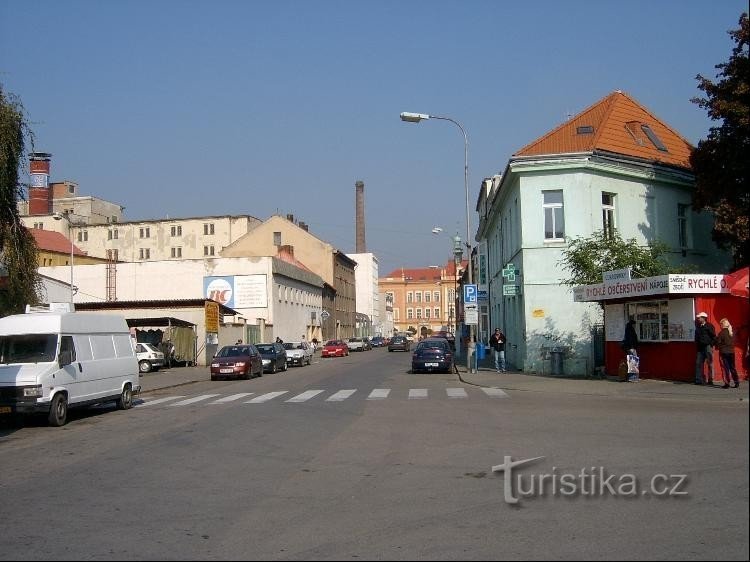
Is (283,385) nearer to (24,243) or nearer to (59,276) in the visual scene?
(24,243)

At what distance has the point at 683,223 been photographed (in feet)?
105

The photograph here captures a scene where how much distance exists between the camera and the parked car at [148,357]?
39281 mm

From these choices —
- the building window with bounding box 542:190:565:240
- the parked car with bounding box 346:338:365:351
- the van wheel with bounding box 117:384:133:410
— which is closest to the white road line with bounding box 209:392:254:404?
the van wheel with bounding box 117:384:133:410

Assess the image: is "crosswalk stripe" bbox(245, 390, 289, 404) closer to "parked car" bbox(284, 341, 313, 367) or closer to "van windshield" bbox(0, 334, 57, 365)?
"van windshield" bbox(0, 334, 57, 365)

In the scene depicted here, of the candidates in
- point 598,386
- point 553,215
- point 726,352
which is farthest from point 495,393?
point 553,215

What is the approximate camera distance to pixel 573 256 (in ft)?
88.4

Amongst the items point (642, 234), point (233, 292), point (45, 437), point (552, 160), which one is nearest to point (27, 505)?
point (45, 437)

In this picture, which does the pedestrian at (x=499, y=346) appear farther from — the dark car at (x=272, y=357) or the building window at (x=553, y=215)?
the dark car at (x=272, y=357)

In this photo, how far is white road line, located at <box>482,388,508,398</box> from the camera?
2042cm

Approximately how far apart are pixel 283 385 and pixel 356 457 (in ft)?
A: 57.5

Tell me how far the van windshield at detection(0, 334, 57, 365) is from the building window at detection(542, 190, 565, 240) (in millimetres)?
19058

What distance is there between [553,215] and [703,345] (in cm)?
1079

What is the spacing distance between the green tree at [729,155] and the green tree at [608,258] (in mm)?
2357

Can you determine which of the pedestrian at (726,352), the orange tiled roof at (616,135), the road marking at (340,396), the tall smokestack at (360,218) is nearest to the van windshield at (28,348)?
the road marking at (340,396)
